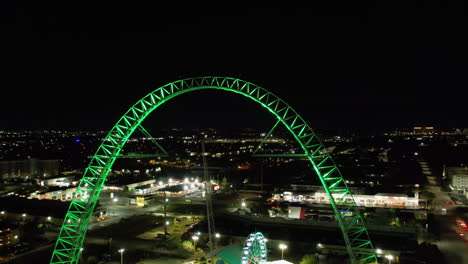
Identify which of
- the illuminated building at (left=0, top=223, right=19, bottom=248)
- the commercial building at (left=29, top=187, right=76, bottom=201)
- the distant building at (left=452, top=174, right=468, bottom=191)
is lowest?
the illuminated building at (left=0, top=223, right=19, bottom=248)

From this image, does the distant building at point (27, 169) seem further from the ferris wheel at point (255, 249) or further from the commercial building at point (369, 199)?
the ferris wheel at point (255, 249)

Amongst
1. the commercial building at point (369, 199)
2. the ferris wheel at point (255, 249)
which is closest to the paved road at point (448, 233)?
the commercial building at point (369, 199)

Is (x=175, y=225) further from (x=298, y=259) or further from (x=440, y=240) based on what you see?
(x=440, y=240)

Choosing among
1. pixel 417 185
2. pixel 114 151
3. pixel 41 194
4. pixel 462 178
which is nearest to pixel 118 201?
pixel 41 194

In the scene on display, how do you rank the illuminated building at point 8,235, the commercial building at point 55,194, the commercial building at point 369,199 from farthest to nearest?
the commercial building at point 55,194, the commercial building at point 369,199, the illuminated building at point 8,235

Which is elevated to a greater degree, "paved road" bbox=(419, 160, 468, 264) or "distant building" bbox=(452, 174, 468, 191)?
"distant building" bbox=(452, 174, 468, 191)

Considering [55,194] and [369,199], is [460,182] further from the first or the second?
[55,194]

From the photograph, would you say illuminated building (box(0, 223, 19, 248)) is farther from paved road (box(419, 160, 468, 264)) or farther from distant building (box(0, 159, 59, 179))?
distant building (box(0, 159, 59, 179))

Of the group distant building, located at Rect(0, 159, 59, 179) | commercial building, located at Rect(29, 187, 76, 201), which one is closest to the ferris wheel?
commercial building, located at Rect(29, 187, 76, 201)

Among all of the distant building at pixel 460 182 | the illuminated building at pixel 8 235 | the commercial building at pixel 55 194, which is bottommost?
the illuminated building at pixel 8 235
